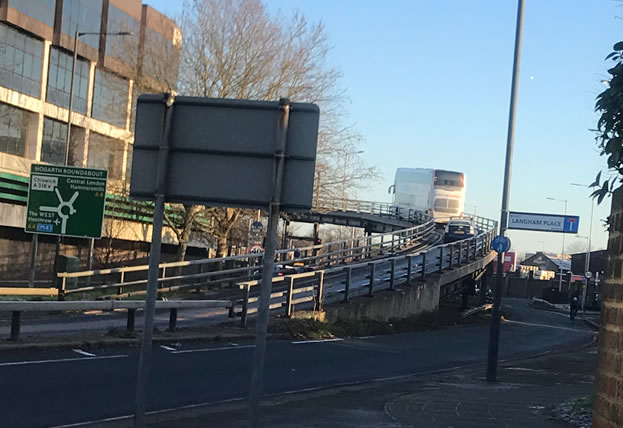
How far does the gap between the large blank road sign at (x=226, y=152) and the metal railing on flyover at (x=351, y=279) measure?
1469 cm

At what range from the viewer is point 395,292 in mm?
29234

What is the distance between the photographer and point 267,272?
5844mm

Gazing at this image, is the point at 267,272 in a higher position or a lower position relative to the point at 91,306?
higher

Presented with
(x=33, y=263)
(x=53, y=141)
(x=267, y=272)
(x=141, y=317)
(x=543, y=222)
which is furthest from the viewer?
(x=53, y=141)

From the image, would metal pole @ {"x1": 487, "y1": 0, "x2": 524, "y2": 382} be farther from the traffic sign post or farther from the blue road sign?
the traffic sign post

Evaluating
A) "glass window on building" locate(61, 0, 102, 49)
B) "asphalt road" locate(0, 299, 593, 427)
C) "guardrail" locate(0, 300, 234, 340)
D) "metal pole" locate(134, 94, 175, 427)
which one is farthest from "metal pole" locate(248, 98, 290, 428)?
"glass window on building" locate(61, 0, 102, 49)

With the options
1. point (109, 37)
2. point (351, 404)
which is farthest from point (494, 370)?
point (109, 37)

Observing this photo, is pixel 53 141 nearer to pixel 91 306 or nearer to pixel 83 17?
pixel 83 17

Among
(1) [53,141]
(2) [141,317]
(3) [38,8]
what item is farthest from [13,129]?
(2) [141,317]

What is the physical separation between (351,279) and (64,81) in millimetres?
27890

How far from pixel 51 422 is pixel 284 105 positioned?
546 centimetres

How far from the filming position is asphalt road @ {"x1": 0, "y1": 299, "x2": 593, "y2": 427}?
1066 centimetres

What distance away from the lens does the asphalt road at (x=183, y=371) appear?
35.0ft

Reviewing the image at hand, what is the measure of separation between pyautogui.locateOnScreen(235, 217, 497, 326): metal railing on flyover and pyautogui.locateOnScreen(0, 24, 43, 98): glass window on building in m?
22.4
